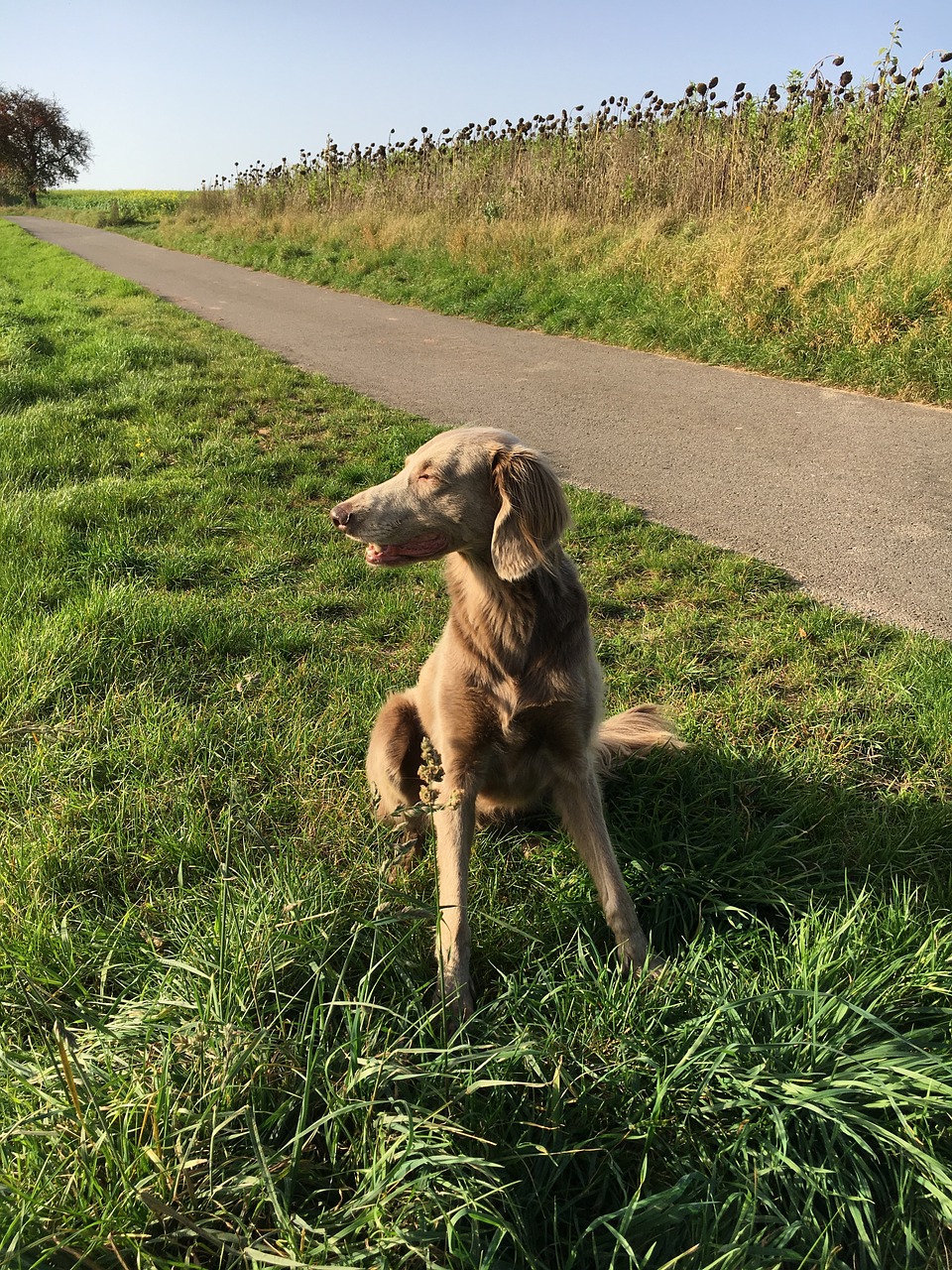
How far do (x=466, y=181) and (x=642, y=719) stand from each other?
13.2 metres

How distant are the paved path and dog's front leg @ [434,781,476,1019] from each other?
239 centimetres

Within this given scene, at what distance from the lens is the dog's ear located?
6.55 ft

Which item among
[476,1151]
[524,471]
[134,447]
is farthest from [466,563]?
[134,447]

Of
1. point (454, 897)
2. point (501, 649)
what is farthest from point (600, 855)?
point (501, 649)

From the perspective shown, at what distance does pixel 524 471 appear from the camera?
205 cm

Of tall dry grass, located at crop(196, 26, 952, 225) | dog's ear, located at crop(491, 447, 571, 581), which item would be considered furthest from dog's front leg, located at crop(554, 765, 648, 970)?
tall dry grass, located at crop(196, 26, 952, 225)

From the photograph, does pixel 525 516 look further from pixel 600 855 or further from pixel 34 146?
pixel 34 146

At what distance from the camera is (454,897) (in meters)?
1.89

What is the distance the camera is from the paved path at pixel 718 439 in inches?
151

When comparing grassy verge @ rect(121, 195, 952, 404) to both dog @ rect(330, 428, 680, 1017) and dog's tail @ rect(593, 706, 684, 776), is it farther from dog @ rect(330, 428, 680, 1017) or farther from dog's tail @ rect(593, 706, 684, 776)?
dog @ rect(330, 428, 680, 1017)

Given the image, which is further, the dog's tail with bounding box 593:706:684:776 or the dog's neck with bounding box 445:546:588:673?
the dog's tail with bounding box 593:706:684:776

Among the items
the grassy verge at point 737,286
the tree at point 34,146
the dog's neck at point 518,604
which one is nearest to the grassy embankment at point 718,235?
the grassy verge at point 737,286

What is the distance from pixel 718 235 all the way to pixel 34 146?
6397 cm

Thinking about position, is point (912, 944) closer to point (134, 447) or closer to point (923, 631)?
point (923, 631)
